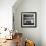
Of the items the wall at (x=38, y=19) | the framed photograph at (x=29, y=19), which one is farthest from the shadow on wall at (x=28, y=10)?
the framed photograph at (x=29, y=19)

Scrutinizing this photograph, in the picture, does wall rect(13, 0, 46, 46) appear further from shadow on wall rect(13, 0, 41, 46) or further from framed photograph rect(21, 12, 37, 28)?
framed photograph rect(21, 12, 37, 28)

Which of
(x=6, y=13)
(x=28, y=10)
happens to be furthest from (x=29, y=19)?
(x=6, y=13)

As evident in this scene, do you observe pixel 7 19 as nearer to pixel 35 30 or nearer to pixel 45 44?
pixel 35 30

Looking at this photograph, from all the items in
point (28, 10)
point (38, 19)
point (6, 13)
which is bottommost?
point (38, 19)

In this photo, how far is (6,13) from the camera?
421 centimetres

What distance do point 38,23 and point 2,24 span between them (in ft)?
5.75

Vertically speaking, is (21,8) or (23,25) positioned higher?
(21,8)

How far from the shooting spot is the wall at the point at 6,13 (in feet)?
13.6

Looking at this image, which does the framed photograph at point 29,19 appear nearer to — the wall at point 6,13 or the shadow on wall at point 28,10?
the shadow on wall at point 28,10

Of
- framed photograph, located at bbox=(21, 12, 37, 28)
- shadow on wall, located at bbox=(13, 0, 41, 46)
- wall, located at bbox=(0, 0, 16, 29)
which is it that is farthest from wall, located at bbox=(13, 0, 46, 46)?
wall, located at bbox=(0, 0, 16, 29)

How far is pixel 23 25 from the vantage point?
5.20 meters

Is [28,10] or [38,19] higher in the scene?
[28,10]

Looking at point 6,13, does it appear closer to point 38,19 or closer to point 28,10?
point 28,10

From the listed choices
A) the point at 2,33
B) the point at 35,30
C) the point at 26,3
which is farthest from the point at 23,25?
the point at 2,33
